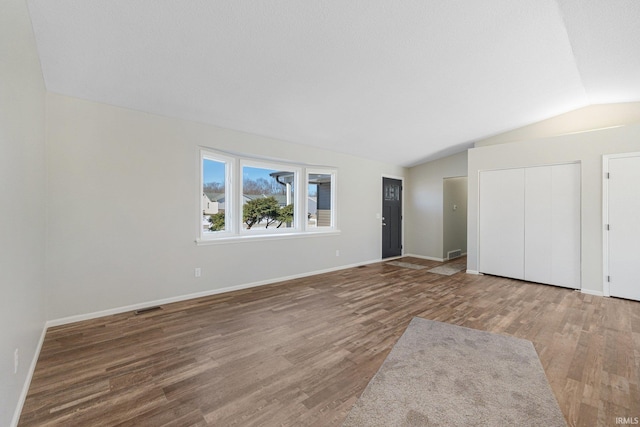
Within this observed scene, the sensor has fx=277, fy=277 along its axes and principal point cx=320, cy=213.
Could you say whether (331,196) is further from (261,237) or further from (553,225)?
(553,225)

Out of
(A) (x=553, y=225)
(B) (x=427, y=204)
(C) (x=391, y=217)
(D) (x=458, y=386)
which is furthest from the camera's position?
(B) (x=427, y=204)

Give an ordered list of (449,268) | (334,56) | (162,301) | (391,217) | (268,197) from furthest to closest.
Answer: (391,217) < (449,268) < (268,197) < (162,301) < (334,56)

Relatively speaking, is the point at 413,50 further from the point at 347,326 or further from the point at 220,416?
the point at 220,416

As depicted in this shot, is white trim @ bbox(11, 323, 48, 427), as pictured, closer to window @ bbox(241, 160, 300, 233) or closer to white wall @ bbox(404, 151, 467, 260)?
window @ bbox(241, 160, 300, 233)

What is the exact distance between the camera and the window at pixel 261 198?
4.24 metres

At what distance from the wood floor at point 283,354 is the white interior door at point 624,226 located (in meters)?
0.29

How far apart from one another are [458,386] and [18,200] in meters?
3.22

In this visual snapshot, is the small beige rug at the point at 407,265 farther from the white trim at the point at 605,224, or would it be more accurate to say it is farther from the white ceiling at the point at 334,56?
the white ceiling at the point at 334,56

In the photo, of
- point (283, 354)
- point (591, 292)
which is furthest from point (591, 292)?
point (283, 354)

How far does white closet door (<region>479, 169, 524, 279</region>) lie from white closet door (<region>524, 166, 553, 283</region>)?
0.09 m

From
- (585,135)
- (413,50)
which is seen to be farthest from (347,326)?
(585,135)

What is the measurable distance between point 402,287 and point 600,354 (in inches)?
93.3

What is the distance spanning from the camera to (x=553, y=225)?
4629mm

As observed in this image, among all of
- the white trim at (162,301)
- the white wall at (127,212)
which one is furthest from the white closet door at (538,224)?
the white wall at (127,212)
